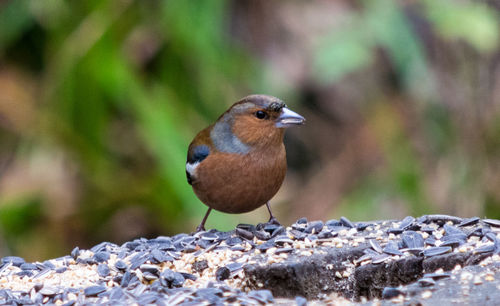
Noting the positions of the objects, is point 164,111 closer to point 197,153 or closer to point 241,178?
point 197,153

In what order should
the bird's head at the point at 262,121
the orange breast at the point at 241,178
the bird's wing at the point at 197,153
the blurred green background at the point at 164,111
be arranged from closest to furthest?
the orange breast at the point at 241,178
the bird's head at the point at 262,121
the bird's wing at the point at 197,153
the blurred green background at the point at 164,111

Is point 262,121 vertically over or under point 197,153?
over

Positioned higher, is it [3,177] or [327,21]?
[327,21]

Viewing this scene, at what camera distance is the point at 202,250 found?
388 centimetres

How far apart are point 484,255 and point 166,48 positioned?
13.7ft

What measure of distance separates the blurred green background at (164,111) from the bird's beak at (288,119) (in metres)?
1.65

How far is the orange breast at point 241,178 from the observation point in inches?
171

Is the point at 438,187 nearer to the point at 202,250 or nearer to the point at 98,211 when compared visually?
the point at 98,211

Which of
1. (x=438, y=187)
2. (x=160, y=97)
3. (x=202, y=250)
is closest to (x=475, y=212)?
(x=438, y=187)

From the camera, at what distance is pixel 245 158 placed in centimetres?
440

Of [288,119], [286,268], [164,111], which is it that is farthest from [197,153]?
[164,111]

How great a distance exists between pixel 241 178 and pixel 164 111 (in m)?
2.40

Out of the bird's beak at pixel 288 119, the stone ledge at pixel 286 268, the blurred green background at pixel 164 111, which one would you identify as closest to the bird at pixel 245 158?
the bird's beak at pixel 288 119

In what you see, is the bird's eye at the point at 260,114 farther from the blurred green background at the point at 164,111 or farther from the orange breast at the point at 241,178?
the blurred green background at the point at 164,111
